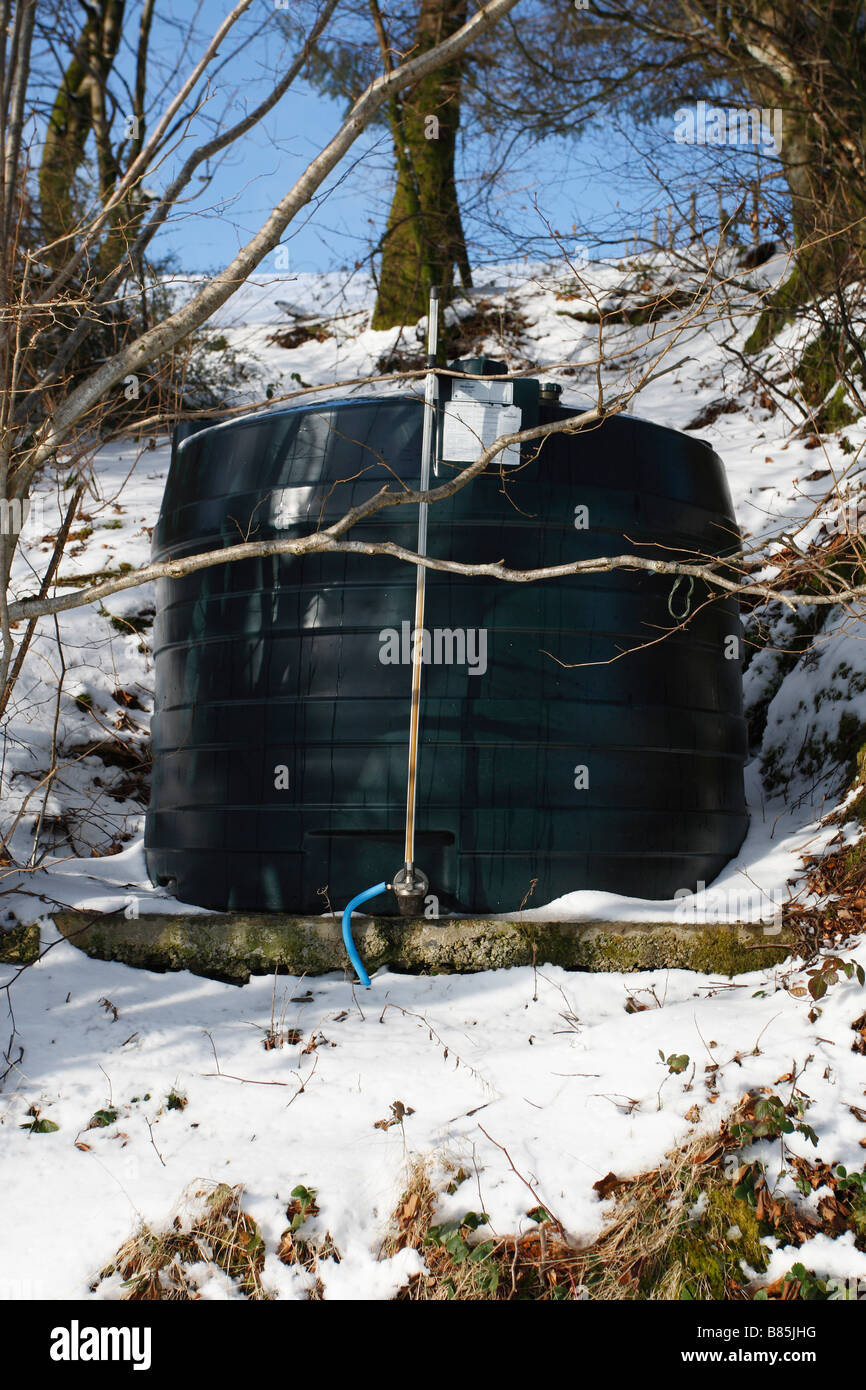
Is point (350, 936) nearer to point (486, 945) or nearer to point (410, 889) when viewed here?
point (410, 889)

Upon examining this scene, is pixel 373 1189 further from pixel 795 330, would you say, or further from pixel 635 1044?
pixel 795 330

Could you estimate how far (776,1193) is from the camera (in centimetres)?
243

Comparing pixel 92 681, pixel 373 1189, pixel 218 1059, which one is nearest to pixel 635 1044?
pixel 373 1189

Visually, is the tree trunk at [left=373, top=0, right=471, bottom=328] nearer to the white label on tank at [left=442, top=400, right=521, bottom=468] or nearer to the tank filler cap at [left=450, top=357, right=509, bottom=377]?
the tank filler cap at [left=450, top=357, right=509, bottom=377]

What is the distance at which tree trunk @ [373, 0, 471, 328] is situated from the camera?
10.5 metres

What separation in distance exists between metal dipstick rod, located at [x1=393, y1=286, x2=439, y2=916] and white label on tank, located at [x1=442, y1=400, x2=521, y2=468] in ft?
0.20

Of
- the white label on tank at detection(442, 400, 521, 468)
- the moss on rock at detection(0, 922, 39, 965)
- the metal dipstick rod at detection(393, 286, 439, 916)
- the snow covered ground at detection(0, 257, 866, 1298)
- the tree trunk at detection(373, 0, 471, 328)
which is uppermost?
the tree trunk at detection(373, 0, 471, 328)

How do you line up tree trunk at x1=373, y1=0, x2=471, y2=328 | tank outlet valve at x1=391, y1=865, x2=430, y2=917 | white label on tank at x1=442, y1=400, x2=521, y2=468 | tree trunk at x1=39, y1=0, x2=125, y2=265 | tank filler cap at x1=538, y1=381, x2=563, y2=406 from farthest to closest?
tree trunk at x1=373, y1=0, x2=471, y2=328 → tree trunk at x1=39, y1=0, x2=125, y2=265 → tank filler cap at x1=538, y1=381, x2=563, y2=406 → white label on tank at x1=442, y1=400, x2=521, y2=468 → tank outlet valve at x1=391, y1=865, x2=430, y2=917

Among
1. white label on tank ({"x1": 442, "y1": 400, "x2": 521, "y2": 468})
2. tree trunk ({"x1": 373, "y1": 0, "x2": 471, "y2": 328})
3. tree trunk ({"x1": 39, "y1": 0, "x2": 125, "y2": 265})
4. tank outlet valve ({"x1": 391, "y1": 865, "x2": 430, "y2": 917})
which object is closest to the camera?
tank outlet valve ({"x1": 391, "y1": 865, "x2": 430, "y2": 917})

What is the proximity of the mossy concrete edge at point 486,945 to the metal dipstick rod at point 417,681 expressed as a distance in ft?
0.47

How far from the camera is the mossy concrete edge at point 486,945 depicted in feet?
11.6

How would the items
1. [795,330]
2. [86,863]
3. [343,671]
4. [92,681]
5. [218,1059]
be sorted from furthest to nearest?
1. [795,330]
2. [92,681]
3. [86,863]
4. [343,671]
5. [218,1059]

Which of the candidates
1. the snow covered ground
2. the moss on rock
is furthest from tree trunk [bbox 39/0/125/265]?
the moss on rock
